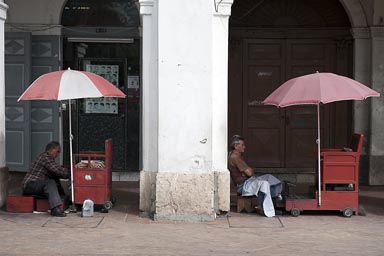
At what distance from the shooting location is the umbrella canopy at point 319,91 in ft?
30.3

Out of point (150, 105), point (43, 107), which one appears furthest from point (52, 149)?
point (43, 107)

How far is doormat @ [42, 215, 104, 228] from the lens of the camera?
30.1 ft

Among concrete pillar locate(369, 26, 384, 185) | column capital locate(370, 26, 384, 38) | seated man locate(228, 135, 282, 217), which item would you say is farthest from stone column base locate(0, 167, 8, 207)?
column capital locate(370, 26, 384, 38)

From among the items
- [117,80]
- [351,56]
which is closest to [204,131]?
[117,80]

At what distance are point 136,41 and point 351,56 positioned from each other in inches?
161

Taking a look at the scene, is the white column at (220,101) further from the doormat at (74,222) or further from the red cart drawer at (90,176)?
the doormat at (74,222)

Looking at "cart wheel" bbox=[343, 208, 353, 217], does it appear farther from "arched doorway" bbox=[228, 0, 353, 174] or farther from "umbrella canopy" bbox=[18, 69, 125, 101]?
"umbrella canopy" bbox=[18, 69, 125, 101]

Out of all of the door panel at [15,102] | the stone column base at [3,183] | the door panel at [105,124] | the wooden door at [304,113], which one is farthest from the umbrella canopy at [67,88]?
the wooden door at [304,113]

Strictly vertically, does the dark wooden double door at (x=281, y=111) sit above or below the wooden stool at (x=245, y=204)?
above

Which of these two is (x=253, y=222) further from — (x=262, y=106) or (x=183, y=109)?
(x=262, y=106)

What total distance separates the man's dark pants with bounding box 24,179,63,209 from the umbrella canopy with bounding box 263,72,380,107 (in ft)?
10.8

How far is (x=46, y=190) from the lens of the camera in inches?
383

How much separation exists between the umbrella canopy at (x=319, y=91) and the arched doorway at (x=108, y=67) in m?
3.94

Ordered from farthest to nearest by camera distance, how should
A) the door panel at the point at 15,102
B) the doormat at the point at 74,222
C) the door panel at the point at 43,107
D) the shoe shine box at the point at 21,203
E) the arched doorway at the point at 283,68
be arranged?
the arched doorway at the point at 283,68
the door panel at the point at 43,107
the door panel at the point at 15,102
the shoe shine box at the point at 21,203
the doormat at the point at 74,222
